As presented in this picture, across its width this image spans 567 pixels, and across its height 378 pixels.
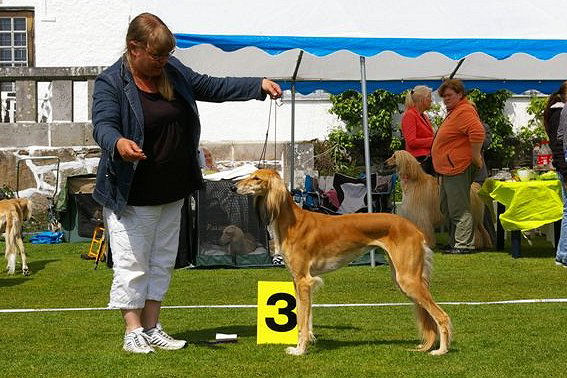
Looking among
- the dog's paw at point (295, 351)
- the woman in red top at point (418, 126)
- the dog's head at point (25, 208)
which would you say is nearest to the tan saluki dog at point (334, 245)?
the dog's paw at point (295, 351)

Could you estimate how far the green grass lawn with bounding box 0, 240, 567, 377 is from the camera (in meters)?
5.31

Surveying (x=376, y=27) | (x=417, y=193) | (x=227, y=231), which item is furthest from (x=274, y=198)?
(x=417, y=193)

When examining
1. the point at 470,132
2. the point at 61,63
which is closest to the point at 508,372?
the point at 470,132

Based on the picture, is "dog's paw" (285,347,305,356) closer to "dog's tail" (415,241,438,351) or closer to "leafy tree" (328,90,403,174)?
"dog's tail" (415,241,438,351)

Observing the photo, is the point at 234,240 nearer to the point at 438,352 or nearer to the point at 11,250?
the point at 11,250

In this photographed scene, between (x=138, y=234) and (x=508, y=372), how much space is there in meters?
2.12

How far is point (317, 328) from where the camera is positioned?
21.6ft

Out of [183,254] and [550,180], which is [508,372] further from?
[550,180]

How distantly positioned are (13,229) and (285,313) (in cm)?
506

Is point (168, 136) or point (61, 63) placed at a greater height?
point (61, 63)

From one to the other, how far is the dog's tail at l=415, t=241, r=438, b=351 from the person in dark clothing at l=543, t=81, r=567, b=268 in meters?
4.40

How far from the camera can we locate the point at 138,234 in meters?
5.63

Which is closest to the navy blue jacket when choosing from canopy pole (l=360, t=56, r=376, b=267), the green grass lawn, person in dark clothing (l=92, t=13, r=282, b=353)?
person in dark clothing (l=92, t=13, r=282, b=353)

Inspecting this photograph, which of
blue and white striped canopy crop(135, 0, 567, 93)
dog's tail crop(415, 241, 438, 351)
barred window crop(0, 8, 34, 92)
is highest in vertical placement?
barred window crop(0, 8, 34, 92)
